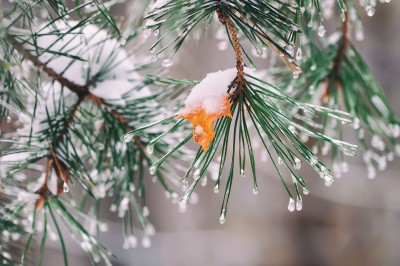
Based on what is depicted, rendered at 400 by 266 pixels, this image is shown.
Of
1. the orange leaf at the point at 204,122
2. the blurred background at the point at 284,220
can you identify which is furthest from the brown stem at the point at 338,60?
the blurred background at the point at 284,220

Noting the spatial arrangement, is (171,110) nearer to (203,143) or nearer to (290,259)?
(203,143)

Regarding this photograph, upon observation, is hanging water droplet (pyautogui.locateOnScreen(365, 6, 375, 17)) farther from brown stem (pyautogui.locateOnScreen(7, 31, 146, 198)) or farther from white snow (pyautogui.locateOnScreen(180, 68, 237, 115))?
brown stem (pyautogui.locateOnScreen(7, 31, 146, 198))

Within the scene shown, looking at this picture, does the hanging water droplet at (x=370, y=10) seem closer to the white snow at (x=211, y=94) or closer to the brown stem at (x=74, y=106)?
the white snow at (x=211, y=94)

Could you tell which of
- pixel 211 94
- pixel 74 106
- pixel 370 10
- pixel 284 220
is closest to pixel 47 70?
pixel 74 106

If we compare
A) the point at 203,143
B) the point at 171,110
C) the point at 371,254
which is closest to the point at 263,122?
the point at 203,143

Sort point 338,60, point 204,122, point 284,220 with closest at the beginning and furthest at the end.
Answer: point 204,122 → point 338,60 → point 284,220

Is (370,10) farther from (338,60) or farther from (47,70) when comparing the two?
(47,70)
